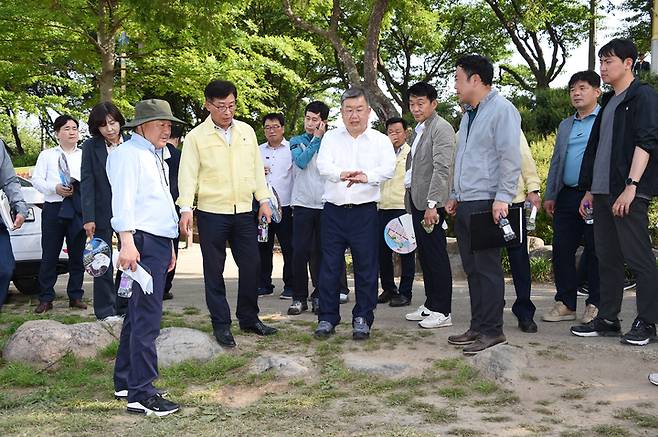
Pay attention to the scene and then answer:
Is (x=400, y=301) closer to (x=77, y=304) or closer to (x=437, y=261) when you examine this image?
(x=437, y=261)

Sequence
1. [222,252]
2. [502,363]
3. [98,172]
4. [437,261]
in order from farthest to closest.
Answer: [98,172] < [437,261] < [222,252] < [502,363]

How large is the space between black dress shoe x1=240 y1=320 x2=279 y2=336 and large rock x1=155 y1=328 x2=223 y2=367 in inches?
20.3

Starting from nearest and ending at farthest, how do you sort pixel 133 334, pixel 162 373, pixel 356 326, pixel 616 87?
pixel 133 334
pixel 162 373
pixel 616 87
pixel 356 326

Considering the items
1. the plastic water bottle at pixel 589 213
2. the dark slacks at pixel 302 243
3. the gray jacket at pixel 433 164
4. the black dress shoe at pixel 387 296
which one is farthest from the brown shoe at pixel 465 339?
the black dress shoe at pixel 387 296

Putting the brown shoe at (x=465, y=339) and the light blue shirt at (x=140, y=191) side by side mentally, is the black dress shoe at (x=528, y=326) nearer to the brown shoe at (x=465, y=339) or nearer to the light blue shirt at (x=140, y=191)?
the brown shoe at (x=465, y=339)

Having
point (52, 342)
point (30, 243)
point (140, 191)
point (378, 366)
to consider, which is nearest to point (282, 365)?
point (378, 366)

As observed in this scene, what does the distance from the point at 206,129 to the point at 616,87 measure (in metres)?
3.04

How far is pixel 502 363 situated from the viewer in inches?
184

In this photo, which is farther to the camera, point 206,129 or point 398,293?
point 398,293

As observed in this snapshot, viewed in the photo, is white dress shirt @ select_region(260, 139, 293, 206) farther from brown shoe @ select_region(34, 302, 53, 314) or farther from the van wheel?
the van wheel

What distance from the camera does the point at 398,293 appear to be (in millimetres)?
7270

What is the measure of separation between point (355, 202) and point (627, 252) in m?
1.99

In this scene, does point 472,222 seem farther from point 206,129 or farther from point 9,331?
point 9,331

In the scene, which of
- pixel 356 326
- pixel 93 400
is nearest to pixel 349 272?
pixel 356 326
